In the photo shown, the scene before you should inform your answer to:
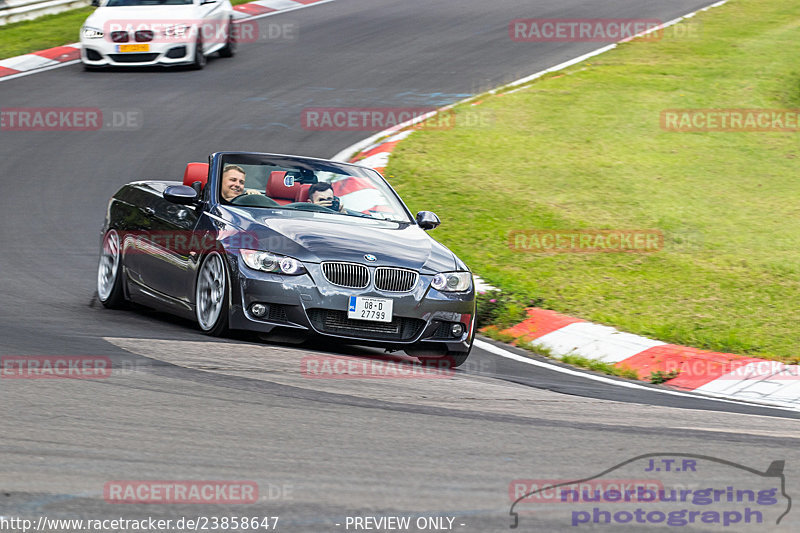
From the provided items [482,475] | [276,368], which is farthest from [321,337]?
[482,475]

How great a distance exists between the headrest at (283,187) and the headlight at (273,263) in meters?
1.24

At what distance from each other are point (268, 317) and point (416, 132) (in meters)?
9.58

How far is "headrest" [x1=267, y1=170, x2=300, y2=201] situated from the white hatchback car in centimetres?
1131

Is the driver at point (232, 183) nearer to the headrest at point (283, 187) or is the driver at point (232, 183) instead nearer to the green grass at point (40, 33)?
the headrest at point (283, 187)

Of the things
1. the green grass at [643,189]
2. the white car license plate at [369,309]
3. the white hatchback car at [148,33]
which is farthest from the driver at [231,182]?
the white hatchback car at [148,33]

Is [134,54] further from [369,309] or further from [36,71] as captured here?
[369,309]

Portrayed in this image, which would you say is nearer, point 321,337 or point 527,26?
point 321,337

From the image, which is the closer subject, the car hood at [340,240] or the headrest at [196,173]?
the car hood at [340,240]

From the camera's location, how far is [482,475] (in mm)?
5000

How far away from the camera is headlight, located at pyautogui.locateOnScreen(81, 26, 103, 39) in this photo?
19.8m

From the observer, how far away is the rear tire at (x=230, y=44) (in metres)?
22.0

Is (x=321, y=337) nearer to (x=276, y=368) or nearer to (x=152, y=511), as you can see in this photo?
(x=276, y=368)

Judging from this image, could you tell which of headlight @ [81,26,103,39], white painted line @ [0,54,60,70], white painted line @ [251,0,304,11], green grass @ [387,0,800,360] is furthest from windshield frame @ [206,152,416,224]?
white painted line @ [251,0,304,11]

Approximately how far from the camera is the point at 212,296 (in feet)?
27.6
